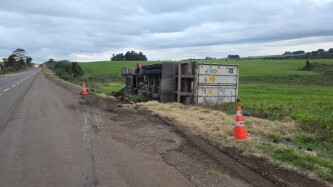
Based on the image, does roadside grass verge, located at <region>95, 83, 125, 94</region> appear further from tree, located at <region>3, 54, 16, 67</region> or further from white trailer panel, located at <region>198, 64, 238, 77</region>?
tree, located at <region>3, 54, 16, 67</region>

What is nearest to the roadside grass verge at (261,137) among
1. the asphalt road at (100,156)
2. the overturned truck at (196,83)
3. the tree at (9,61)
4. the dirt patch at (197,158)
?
the dirt patch at (197,158)

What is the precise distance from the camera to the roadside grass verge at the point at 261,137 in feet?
20.0

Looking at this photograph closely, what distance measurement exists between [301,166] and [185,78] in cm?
964

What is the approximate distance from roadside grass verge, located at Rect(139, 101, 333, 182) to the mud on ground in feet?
1.03

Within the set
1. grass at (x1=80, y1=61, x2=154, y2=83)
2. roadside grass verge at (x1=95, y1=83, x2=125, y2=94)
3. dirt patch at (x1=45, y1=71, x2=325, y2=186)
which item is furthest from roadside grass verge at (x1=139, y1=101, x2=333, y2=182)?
grass at (x1=80, y1=61, x2=154, y2=83)

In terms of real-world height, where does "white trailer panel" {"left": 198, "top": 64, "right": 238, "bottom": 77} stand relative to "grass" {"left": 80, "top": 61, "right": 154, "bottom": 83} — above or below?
above

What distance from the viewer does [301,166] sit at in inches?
236

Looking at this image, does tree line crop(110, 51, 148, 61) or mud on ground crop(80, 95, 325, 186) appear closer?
mud on ground crop(80, 95, 325, 186)

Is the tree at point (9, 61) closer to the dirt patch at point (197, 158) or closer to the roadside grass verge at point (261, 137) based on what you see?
the roadside grass verge at point (261, 137)

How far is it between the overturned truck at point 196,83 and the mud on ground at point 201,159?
5183mm

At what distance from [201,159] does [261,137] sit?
8.94 ft

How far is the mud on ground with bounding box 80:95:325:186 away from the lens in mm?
5230

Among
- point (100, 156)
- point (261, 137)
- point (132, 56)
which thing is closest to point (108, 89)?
point (261, 137)

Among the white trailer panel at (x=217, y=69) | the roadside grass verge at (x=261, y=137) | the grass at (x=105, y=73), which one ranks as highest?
the white trailer panel at (x=217, y=69)
